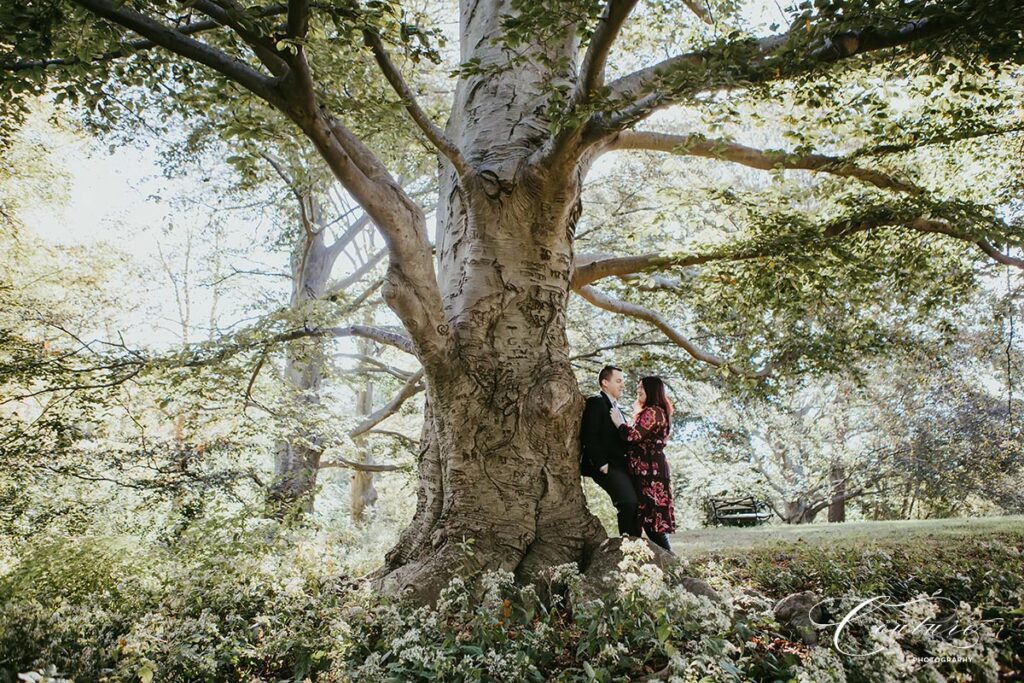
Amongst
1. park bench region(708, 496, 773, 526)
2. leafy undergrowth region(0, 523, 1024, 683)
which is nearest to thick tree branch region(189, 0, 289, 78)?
leafy undergrowth region(0, 523, 1024, 683)

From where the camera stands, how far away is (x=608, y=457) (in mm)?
4996

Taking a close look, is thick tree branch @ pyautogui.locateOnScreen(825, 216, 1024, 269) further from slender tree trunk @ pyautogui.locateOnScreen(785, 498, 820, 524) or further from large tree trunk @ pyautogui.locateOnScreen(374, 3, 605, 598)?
slender tree trunk @ pyautogui.locateOnScreen(785, 498, 820, 524)

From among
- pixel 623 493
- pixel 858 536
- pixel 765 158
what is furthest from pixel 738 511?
pixel 765 158

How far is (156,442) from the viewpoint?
23.1 ft

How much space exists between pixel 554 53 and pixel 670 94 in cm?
241

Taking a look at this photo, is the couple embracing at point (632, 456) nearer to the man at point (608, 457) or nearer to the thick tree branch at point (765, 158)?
the man at point (608, 457)

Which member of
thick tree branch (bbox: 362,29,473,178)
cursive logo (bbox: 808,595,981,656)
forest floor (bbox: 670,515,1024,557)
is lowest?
forest floor (bbox: 670,515,1024,557)

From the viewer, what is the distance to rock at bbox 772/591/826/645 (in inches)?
Answer: 105

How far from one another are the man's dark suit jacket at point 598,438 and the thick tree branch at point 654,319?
7.51ft

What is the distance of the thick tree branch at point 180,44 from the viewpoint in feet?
9.62

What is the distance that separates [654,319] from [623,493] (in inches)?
115

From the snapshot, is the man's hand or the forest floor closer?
the man's hand

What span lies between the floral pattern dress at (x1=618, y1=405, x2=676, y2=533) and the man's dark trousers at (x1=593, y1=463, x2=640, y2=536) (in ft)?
0.37

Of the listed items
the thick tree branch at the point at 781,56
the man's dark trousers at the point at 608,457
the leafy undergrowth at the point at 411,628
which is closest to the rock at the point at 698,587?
the leafy undergrowth at the point at 411,628
